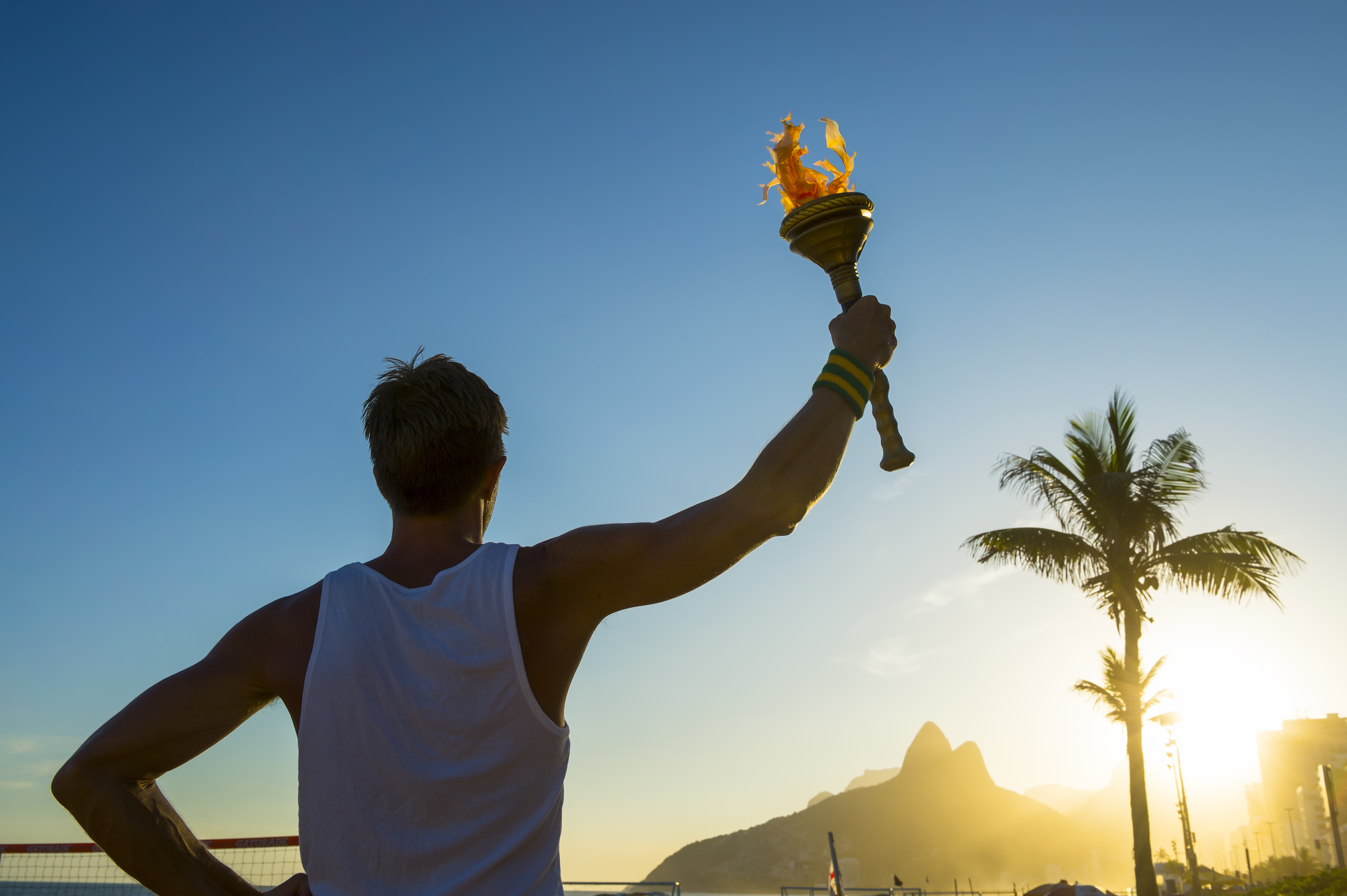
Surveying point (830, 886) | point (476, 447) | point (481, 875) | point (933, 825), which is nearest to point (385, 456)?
point (476, 447)

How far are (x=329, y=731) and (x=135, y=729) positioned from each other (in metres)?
0.42

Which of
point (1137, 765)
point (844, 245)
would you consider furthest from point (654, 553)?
point (1137, 765)

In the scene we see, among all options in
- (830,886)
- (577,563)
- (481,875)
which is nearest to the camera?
(481,875)

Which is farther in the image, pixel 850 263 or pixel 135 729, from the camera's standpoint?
pixel 850 263

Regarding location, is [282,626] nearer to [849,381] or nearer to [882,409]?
[849,381]

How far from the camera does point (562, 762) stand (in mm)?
1562

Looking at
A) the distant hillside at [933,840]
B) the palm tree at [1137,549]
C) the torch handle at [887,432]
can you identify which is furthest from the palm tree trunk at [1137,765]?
the distant hillside at [933,840]

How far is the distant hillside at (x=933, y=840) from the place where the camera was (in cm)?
17275

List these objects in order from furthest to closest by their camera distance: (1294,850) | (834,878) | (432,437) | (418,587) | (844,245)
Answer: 1. (1294,850)
2. (834,878)
3. (844,245)
4. (432,437)
5. (418,587)

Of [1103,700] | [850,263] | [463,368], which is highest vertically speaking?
[850,263]

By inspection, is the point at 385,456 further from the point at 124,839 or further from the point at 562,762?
the point at 124,839

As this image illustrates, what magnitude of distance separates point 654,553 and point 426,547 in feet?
1.64

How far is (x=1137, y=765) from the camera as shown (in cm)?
1257

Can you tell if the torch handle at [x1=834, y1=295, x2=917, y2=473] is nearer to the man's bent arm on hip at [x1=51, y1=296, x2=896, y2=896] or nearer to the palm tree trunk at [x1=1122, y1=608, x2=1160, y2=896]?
the man's bent arm on hip at [x1=51, y1=296, x2=896, y2=896]
